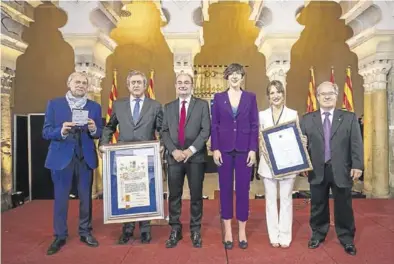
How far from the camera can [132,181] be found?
13.3 ft

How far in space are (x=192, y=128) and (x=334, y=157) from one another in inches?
53.4

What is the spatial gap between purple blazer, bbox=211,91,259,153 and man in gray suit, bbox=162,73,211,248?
0.41 feet

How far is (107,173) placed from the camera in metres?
4.03

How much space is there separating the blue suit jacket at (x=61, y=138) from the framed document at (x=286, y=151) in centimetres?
171

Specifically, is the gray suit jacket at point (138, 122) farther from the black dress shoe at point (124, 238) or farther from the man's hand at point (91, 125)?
the black dress shoe at point (124, 238)

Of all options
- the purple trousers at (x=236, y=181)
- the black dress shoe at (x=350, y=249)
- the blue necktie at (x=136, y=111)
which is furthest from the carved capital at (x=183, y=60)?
the black dress shoe at (x=350, y=249)

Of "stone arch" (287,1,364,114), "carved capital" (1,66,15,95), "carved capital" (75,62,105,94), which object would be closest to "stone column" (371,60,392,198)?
"stone arch" (287,1,364,114)

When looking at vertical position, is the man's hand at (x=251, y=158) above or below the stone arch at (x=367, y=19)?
below

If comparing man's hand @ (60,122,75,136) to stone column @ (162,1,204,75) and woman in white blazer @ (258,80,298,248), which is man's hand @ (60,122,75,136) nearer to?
woman in white blazer @ (258,80,298,248)

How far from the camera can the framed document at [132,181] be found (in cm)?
400

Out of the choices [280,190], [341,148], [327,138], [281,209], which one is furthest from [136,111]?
[341,148]

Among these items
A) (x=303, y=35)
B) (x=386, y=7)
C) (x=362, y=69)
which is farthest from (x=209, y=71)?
(x=386, y=7)

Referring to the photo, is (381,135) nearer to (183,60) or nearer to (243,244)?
(183,60)

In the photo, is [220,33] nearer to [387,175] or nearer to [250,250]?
[387,175]
